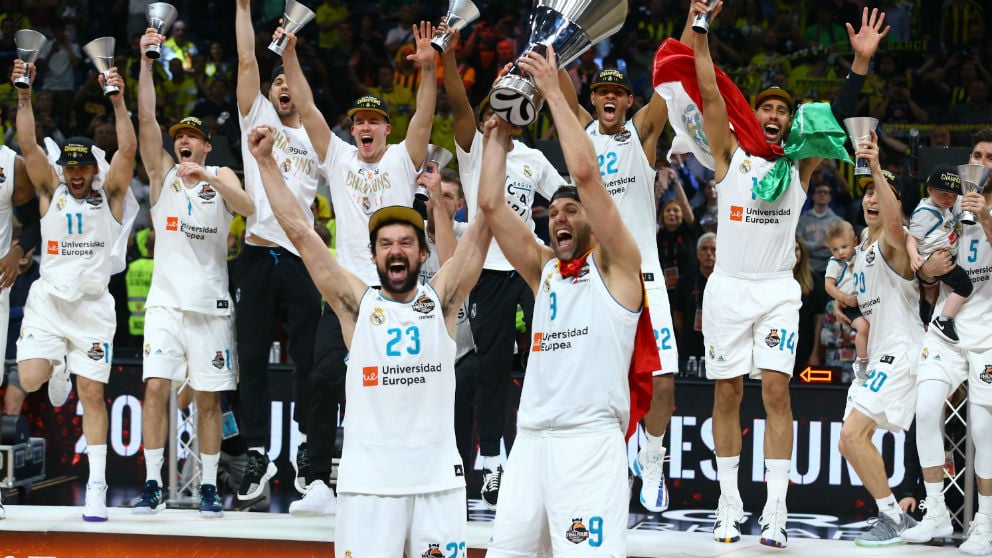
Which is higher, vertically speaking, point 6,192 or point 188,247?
point 6,192

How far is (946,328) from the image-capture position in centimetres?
798

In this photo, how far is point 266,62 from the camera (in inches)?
602

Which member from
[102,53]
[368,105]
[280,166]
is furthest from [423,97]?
[102,53]

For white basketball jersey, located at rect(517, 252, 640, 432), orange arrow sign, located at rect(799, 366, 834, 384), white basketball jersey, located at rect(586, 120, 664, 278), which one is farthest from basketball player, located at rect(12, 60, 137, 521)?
orange arrow sign, located at rect(799, 366, 834, 384)

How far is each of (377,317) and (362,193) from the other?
224 cm

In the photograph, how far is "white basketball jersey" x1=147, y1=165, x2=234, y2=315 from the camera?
27.6 feet

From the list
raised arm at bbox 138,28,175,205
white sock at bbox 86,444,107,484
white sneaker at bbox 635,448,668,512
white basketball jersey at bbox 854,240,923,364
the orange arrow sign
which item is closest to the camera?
white sneaker at bbox 635,448,668,512

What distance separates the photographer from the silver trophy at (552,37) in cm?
544

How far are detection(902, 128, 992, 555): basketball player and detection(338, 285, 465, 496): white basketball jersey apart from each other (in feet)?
11.6

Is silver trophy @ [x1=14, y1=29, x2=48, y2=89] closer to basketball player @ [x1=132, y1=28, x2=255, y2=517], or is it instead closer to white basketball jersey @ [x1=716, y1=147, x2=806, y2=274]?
basketball player @ [x1=132, y1=28, x2=255, y2=517]

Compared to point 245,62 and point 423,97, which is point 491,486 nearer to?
point 423,97

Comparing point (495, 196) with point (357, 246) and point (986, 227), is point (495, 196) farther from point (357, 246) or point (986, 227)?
point (986, 227)

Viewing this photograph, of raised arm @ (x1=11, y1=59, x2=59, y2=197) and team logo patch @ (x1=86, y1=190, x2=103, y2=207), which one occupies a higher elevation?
raised arm @ (x1=11, y1=59, x2=59, y2=197)

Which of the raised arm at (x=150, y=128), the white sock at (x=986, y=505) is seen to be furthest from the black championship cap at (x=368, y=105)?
the white sock at (x=986, y=505)
